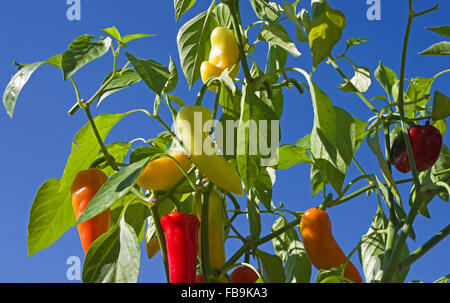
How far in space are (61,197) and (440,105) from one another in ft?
2.14

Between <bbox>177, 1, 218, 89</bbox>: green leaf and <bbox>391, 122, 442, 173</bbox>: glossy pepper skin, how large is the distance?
0.38 metres

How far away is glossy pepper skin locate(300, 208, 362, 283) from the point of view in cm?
91

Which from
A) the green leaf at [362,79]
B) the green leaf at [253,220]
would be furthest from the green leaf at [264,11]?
the green leaf at [253,220]

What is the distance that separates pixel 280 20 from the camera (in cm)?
106

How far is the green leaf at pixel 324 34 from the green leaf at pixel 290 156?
195 millimetres

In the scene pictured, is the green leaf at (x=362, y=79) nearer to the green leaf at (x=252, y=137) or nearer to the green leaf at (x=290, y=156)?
the green leaf at (x=290, y=156)

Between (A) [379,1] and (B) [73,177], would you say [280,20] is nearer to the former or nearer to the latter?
(A) [379,1]

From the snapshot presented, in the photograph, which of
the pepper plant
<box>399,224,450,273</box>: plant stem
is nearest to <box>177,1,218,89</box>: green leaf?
Result: the pepper plant

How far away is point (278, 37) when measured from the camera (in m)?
0.91

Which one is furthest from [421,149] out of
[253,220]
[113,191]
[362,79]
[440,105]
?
[113,191]

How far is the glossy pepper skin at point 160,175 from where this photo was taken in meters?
0.81
